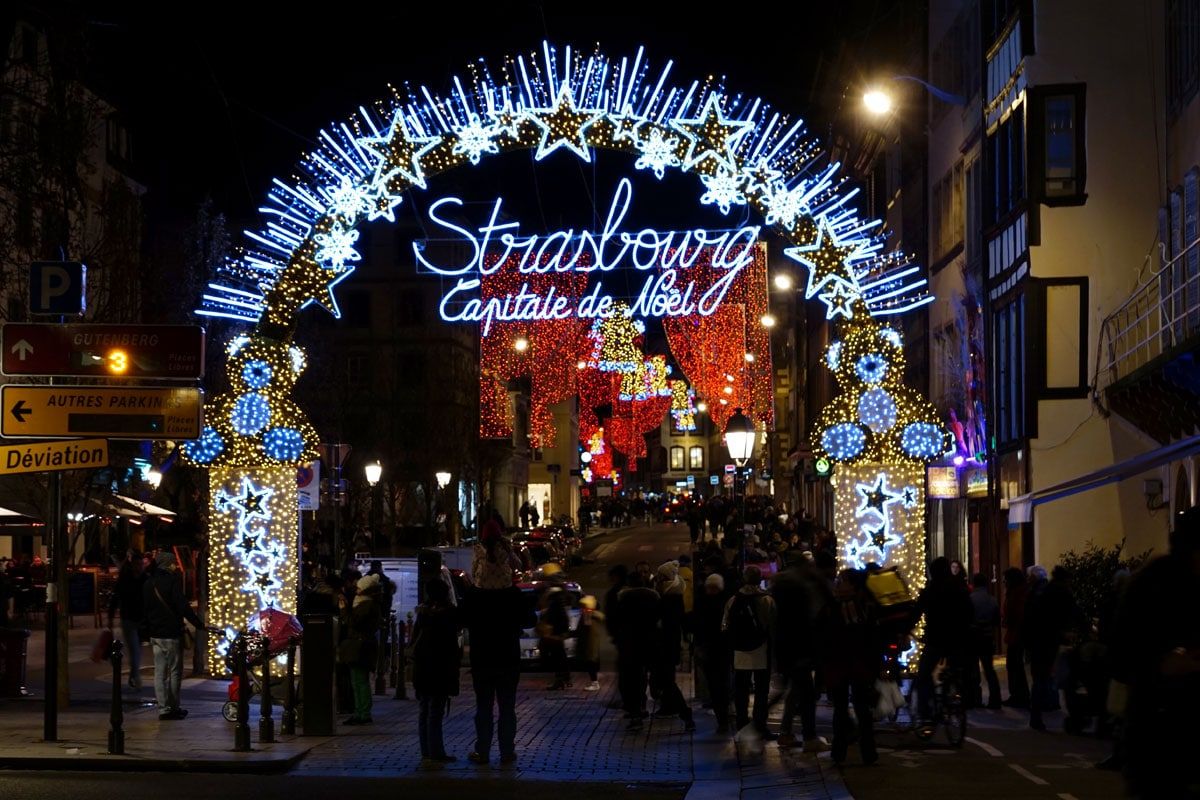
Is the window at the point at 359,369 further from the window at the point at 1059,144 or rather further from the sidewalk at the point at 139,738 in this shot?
the sidewalk at the point at 139,738

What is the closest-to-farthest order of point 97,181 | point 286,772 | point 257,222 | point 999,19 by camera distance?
1. point 286,772
2. point 999,19
3. point 97,181
4. point 257,222

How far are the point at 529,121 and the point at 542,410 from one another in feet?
129

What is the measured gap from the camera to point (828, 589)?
51.6ft

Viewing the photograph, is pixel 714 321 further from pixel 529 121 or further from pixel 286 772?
pixel 286 772

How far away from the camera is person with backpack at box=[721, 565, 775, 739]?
17.1 meters

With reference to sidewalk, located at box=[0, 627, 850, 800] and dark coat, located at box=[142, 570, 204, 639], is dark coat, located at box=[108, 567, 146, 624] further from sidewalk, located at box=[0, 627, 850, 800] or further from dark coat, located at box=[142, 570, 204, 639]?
dark coat, located at box=[142, 570, 204, 639]

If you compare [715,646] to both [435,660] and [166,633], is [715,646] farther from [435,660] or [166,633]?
[166,633]

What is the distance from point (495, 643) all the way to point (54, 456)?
5.25 meters

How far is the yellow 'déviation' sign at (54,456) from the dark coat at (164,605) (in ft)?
6.47

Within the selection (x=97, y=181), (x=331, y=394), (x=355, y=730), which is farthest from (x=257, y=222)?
(x=355, y=730)

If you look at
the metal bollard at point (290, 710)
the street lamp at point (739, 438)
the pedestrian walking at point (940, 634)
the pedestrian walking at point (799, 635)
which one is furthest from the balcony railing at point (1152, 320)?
the metal bollard at point (290, 710)

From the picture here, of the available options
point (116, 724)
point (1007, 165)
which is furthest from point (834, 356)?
point (116, 724)

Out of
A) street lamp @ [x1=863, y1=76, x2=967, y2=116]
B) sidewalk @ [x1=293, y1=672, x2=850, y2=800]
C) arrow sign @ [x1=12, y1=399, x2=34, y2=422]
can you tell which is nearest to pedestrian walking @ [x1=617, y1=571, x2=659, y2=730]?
sidewalk @ [x1=293, y1=672, x2=850, y2=800]

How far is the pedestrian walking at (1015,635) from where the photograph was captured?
20156mm
